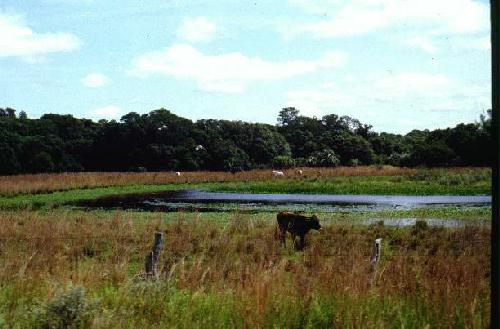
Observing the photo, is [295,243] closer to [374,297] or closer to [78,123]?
[374,297]

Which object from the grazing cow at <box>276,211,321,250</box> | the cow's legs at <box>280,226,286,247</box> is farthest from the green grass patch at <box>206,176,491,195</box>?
the grazing cow at <box>276,211,321,250</box>

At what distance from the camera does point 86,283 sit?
25.3 ft

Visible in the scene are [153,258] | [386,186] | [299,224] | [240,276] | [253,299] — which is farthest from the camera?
[386,186]

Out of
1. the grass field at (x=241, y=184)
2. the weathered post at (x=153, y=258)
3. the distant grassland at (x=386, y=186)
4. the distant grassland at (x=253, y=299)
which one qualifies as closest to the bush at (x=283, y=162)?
the grass field at (x=241, y=184)

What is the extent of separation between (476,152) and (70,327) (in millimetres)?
61447

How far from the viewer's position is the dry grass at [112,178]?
38.5 m

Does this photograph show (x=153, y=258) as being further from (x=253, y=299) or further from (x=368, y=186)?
(x=368, y=186)

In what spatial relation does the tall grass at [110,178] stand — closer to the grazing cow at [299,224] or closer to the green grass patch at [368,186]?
the green grass patch at [368,186]

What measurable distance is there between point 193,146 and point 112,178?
97.0 ft

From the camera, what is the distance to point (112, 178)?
156 feet

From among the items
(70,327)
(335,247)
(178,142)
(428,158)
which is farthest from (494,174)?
(178,142)

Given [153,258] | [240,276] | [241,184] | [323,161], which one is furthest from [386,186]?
[240,276]

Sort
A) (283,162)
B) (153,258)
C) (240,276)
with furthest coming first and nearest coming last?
(283,162) → (153,258) → (240,276)

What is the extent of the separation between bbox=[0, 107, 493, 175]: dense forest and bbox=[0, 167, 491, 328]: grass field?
132ft
